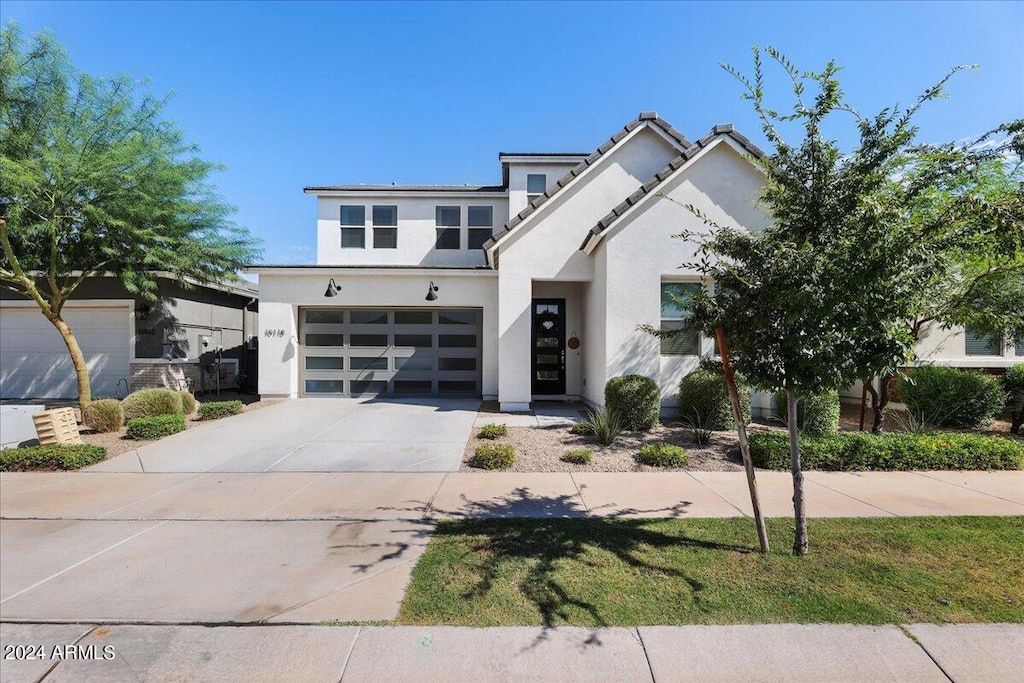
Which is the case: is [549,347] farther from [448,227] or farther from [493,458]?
[493,458]

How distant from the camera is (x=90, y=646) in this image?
2809 mm

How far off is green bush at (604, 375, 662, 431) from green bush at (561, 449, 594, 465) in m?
2.00

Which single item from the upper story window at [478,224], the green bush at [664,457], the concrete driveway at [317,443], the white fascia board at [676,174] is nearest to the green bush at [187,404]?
the concrete driveway at [317,443]

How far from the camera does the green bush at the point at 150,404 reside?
943 cm

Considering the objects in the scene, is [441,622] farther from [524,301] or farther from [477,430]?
[524,301]

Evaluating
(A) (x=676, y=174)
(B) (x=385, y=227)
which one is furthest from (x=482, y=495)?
(B) (x=385, y=227)

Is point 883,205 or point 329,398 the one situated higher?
point 883,205

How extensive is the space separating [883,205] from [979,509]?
4224 millimetres

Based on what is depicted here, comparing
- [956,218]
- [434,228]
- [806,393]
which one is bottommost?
[806,393]

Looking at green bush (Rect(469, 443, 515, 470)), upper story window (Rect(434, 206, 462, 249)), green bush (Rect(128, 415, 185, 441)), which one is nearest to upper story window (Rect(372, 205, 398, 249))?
upper story window (Rect(434, 206, 462, 249))

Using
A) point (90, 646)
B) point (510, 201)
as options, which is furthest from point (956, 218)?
point (510, 201)

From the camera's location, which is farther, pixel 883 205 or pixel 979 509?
pixel 979 509

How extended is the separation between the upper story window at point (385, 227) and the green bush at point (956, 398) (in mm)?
14841

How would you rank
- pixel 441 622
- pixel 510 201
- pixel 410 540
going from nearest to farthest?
pixel 441 622
pixel 410 540
pixel 510 201
